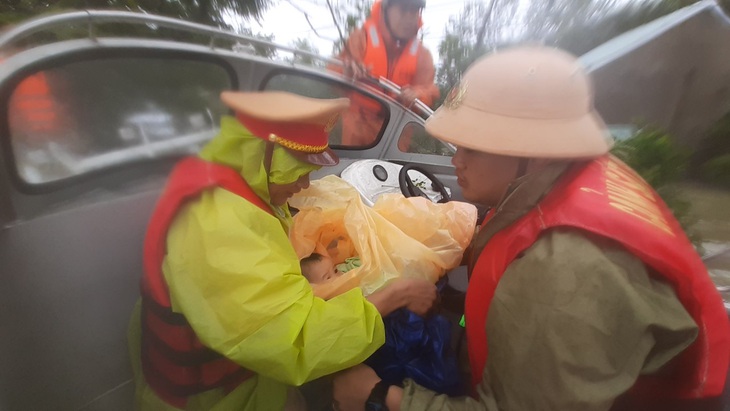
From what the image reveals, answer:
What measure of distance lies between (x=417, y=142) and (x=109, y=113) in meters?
1.38

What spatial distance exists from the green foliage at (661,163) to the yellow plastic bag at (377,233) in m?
0.52

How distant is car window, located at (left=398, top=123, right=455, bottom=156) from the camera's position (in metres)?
1.74

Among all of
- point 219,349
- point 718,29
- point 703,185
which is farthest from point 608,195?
point 219,349

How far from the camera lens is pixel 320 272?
1238mm

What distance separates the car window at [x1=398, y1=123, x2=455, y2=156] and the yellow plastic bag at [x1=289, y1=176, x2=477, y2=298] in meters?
0.29

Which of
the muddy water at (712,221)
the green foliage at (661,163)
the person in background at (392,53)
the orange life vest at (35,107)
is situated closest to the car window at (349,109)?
the person in background at (392,53)

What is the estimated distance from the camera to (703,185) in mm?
965

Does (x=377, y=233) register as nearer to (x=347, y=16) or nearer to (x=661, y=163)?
(x=347, y=16)

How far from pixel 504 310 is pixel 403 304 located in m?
0.32

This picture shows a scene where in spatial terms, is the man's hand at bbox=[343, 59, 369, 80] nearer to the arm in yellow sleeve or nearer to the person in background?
the person in background

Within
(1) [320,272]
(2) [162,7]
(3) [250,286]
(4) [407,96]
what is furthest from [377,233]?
(2) [162,7]

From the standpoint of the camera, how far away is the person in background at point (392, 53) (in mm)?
999

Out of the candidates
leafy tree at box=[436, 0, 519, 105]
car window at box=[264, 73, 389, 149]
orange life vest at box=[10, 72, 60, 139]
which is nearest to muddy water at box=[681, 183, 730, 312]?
leafy tree at box=[436, 0, 519, 105]

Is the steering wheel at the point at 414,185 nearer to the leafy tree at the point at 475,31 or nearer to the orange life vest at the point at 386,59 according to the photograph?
the orange life vest at the point at 386,59
